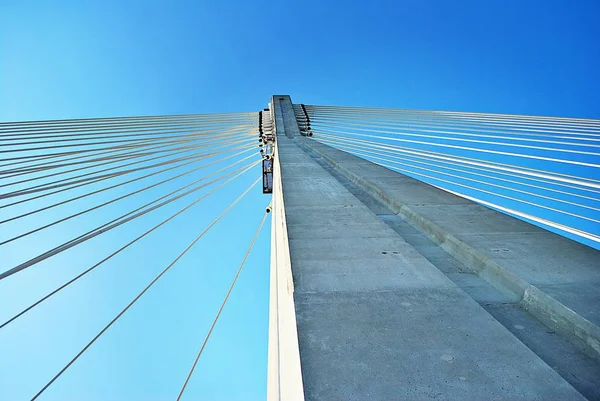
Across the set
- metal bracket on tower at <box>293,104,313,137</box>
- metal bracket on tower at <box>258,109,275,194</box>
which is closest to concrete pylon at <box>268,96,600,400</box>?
metal bracket on tower at <box>258,109,275,194</box>

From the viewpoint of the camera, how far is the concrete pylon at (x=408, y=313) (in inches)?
36.4

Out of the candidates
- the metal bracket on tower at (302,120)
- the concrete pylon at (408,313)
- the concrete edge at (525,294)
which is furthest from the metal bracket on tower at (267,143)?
the concrete edge at (525,294)

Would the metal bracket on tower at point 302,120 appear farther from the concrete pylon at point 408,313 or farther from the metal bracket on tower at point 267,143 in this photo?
the concrete pylon at point 408,313

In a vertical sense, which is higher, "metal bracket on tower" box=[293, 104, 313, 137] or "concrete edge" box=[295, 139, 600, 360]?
"metal bracket on tower" box=[293, 104, 313, 137]

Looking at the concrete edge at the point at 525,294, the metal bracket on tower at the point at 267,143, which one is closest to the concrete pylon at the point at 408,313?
the concrete edge at the point at 525,294

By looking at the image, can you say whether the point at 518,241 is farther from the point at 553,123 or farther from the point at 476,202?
the point at 553,123

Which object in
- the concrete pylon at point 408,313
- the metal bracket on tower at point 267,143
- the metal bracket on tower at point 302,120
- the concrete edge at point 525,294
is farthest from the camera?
the metal bracket on tower at point 302,120

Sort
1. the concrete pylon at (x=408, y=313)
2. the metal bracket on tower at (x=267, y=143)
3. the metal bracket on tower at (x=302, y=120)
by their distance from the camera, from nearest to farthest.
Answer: the concrete pylon at (x=408, y=313), the metal bracket on tower at (x=267, y=143), the metal bracket on tower at (x=302, y=120)

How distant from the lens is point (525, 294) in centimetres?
142

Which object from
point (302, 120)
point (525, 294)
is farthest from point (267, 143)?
point (525, 294)

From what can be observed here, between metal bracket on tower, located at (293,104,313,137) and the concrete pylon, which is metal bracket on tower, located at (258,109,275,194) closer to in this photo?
metal bracket on tower, located at (293,104,313,137)

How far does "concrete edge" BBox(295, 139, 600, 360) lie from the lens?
Result: 1171 mm

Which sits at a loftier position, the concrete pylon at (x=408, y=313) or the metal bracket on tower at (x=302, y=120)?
the metal bracket on tower at (x=302, y=120)

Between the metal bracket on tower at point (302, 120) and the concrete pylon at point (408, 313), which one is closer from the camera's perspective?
the concrete pylon at point (408, 313)
